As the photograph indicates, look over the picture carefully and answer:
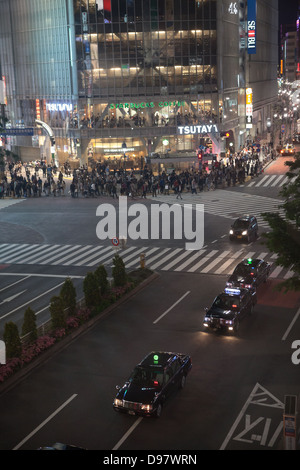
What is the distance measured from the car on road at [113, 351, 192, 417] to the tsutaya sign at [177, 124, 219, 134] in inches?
2465

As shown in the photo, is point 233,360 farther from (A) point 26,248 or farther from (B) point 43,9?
(B) point 43,9

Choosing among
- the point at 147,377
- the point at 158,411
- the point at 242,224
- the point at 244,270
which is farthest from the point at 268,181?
the point at 158,411

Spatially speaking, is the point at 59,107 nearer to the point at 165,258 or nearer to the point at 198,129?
the point at 198,129

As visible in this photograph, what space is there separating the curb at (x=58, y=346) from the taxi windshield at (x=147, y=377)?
4583 millimetres

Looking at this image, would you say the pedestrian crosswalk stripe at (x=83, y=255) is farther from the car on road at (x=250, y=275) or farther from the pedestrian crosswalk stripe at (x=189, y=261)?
the car on road at (x=250, y=275)

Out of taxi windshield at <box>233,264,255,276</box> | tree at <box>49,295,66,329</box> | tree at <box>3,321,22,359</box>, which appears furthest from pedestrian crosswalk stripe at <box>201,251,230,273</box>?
tree at <box>3,321,22,359</box>

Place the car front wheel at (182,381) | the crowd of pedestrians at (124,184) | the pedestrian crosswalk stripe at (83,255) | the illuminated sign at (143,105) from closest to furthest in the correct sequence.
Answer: the car front wheel at (182,381), the pedestrian crosswalk stripe at (83,255), the crowd of pedestrians at (124,184), the illuminated sign at (143,105)

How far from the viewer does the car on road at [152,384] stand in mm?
19391

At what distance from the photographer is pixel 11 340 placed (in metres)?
23.2

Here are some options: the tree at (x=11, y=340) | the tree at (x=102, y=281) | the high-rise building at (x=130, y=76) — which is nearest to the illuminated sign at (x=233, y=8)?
the high-rise building at (x=130, y=76)

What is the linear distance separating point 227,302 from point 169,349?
13.2 feet

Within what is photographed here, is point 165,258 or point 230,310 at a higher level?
point 165,258

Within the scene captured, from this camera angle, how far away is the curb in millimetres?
22312
